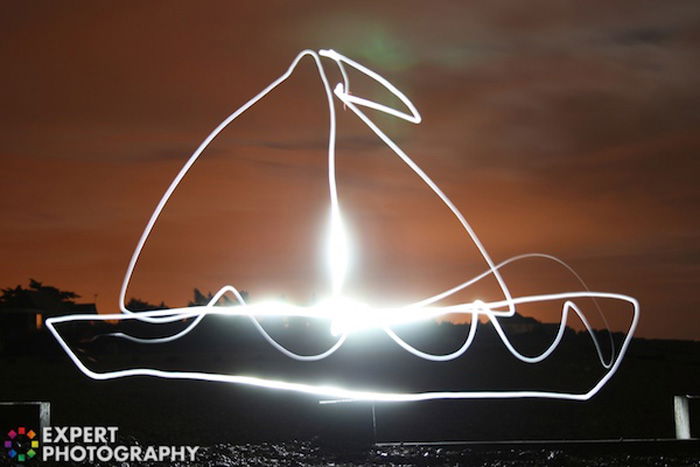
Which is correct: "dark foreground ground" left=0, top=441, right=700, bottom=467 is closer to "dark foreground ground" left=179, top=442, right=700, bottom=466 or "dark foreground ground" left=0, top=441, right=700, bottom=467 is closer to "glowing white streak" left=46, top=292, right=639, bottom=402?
"dark foreground ground" left=179, top=442, right=700, bottom=466

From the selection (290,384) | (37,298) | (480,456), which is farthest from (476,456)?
(37,298)

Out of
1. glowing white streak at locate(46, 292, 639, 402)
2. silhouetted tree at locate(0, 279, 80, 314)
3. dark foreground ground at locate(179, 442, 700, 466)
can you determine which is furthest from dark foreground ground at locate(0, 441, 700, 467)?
silhouetted tree at locate(0, 279, 80, 314)

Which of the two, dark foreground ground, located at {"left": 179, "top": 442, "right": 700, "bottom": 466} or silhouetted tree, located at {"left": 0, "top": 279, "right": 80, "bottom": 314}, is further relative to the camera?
silhouetted tree, located at {"left": 0, "top": 279, "right": 80, "bottom": 314}

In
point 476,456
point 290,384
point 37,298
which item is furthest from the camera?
point 37,298

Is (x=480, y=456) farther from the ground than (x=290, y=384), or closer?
closer

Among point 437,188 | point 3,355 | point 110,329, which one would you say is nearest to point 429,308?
point 437,188

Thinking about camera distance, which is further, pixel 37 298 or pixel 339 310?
pixel 37 298

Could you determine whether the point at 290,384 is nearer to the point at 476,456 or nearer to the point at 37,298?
the point at 476,456

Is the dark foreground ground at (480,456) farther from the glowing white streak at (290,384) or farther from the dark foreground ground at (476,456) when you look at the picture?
the glowing white streak at (290,384)

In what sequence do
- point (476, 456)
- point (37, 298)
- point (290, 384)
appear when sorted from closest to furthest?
point (290, 384) < point (476, 456) < point (37, 298)

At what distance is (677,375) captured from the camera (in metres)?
20.2

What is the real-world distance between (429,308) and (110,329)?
14687 millimetres

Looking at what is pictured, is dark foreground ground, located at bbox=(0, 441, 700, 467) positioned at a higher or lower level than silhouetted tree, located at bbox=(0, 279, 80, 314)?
lower

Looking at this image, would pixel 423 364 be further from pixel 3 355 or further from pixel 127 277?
pixel 127 277
